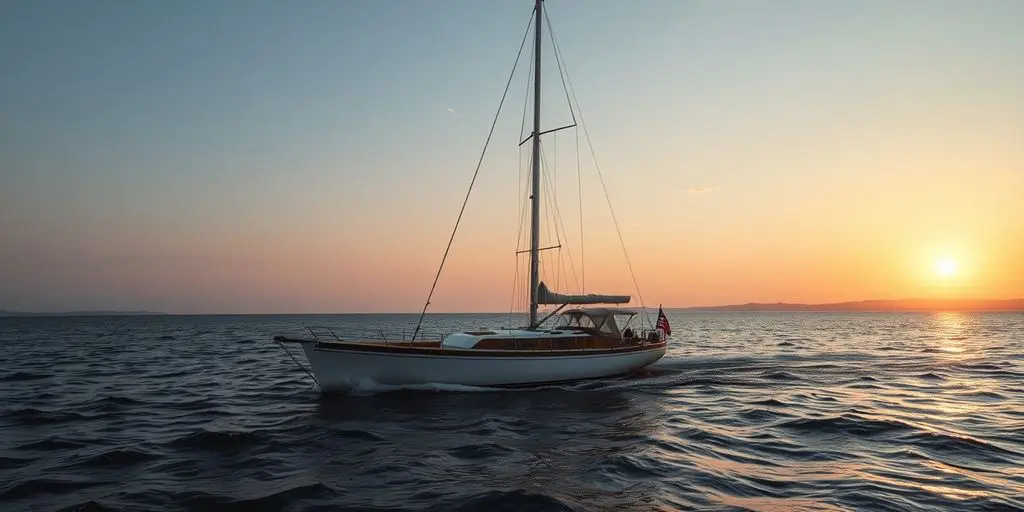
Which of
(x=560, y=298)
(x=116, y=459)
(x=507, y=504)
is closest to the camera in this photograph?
(x=507, y=504)

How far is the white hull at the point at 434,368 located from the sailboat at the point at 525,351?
3cm

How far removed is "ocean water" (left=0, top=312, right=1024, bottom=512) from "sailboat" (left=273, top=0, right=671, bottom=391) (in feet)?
2.32

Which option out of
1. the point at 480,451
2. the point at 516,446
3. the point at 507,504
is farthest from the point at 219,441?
the point at 507,504

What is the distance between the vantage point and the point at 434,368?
1994 cm

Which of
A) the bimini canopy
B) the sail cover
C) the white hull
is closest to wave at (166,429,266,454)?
the white hull

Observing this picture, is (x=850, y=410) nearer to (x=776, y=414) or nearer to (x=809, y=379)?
(x=776, y=414)

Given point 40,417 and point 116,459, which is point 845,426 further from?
point 40,417

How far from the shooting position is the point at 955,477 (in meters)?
10.9

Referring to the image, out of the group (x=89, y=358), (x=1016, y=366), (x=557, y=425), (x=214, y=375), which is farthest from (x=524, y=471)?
(x=89, y=358)

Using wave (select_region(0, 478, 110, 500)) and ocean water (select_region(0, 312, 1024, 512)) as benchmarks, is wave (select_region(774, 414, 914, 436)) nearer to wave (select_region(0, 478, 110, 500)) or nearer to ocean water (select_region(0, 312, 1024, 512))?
ocean water (select_region(0, 312, 1024, 512))

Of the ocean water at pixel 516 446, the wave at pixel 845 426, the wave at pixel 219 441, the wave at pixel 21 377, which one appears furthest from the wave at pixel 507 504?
the wave at pixel 21 377

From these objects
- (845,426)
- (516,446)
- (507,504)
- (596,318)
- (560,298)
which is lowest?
(845,426)

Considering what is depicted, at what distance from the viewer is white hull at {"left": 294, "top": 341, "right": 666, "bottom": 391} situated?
63.5 feet

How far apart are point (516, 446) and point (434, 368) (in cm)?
694
